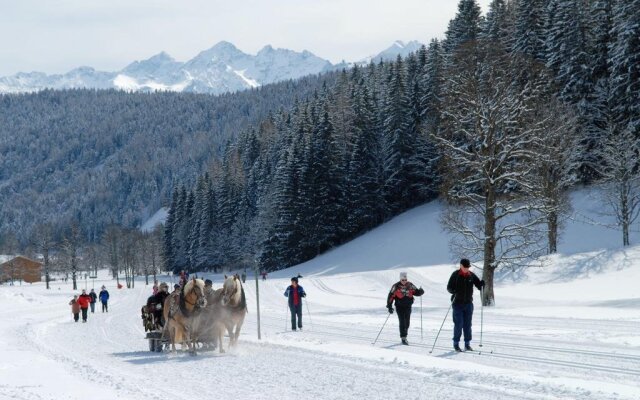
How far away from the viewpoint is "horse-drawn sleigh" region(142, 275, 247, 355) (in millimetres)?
16844

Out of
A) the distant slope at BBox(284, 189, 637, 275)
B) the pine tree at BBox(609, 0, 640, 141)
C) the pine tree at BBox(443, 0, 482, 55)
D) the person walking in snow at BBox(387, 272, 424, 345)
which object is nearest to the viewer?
the person walking in snow at BBox(387, 272, 424, 345)

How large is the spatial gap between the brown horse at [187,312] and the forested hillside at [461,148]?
897 centimetres

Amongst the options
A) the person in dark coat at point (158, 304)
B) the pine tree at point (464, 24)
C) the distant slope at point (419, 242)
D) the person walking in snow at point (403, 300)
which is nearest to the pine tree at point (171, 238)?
the distant slope at point (419, 242)

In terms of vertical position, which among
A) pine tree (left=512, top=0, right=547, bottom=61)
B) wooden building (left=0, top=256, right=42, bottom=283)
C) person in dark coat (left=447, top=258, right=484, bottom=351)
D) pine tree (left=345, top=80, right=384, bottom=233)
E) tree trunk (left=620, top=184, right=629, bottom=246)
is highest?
pine tree (left=512, top=0, right=547, bottom=61)

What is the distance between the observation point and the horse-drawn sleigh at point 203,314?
1684 centimetres

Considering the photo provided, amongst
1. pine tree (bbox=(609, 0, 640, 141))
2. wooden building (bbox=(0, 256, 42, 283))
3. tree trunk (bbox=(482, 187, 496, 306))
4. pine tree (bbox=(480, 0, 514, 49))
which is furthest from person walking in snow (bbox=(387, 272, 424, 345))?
wooden building (bbox=(0, 256, 42, 283))

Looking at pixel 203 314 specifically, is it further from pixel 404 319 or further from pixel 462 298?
pixel 462 298

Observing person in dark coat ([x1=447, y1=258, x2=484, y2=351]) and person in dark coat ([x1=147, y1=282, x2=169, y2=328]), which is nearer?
person in dark coat ([x1=447, y1=258, x2=484, y2=351])

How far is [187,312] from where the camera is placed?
55.2 feet

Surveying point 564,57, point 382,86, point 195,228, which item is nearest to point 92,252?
point 195,228

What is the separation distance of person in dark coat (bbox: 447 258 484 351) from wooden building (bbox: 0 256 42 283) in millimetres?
131611

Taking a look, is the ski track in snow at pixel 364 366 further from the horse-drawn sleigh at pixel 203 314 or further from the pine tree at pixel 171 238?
the pine tree at pixel 171 238

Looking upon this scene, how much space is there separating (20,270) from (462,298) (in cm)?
14117

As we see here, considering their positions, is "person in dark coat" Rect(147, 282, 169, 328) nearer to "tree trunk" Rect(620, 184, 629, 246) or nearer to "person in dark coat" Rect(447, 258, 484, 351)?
"person in dark coat" Rect(447, 258, 484, 351)
